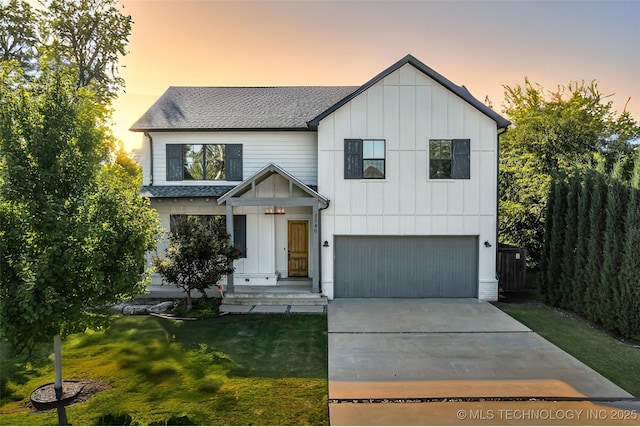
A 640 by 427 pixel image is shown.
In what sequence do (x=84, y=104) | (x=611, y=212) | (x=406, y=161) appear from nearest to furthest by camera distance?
(x=84, y=104)
(x=611, y=212)
(x=406, y=161)

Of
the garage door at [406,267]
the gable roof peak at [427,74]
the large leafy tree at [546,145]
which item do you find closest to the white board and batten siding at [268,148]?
the gable roof peak at [427,74]

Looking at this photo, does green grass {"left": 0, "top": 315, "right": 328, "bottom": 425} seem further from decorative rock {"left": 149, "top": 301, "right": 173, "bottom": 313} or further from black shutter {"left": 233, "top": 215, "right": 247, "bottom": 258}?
black shutter {"left": 233, "top": 215, "right": 247, "bottom": 258}

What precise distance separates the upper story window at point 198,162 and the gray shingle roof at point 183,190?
1.16 feet

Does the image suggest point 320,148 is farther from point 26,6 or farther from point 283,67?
point 26,6

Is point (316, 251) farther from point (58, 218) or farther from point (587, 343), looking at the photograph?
point (58, 218)

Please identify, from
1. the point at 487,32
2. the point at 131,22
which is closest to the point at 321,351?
the point at 487,32

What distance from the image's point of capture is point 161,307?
10531mm

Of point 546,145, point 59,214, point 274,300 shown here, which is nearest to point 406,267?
point 274,300

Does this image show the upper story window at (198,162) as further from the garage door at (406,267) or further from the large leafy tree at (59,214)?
the large leafy tree at (59,214)

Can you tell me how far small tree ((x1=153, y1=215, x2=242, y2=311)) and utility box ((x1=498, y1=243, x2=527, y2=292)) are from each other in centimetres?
917

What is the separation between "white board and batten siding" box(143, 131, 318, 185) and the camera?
12992 millimetres

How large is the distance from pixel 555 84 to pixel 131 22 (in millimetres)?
23490

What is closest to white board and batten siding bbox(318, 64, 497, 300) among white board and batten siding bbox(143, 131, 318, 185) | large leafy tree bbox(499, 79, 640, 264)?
white board and batten siding bbox(143, 131, 318, 185)

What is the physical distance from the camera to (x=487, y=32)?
9734mm
